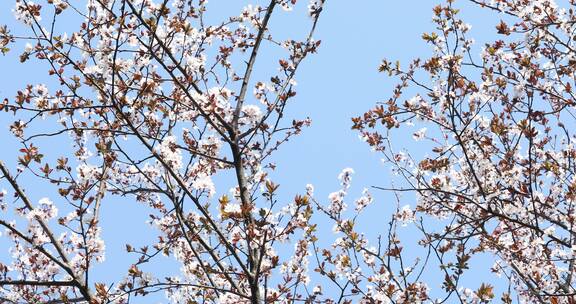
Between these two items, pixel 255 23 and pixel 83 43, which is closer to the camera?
pixel 83 43

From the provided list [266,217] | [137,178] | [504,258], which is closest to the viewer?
[266,217]

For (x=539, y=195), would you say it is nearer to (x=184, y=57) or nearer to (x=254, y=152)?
(x=254, y=152)

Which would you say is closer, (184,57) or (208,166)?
(184,57)

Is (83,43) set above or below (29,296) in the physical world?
above

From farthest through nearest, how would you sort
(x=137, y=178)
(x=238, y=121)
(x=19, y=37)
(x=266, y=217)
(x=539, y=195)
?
(x=137, y=178)
(x=539, y=195)
(x=238, y=121)
(x=19, y=37)
(x=266, y=217)

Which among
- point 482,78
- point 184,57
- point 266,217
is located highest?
point 482,78

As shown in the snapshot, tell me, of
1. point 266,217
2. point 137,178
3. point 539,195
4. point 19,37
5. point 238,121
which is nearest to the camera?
point 266,217

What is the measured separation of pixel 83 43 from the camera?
193 inches

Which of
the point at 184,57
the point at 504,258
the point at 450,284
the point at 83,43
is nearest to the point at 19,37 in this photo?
the point at 83,43

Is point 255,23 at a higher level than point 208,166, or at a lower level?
higher

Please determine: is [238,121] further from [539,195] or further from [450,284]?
[539,195]

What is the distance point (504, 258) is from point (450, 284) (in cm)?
78

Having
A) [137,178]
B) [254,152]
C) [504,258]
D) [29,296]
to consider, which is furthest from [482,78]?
[29,296]

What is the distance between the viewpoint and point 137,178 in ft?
20.6
